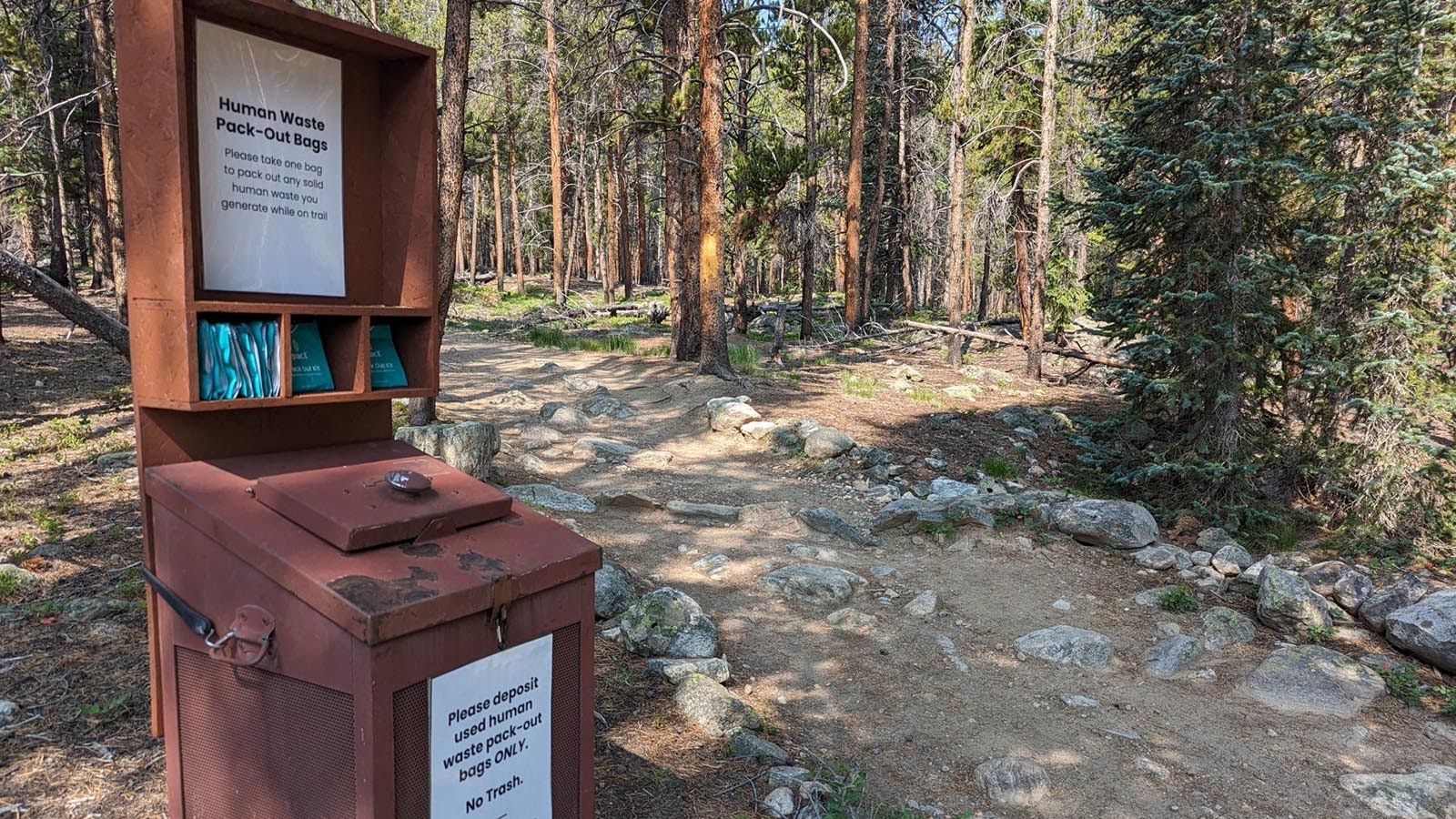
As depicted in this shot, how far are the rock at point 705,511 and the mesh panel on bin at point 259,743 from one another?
4.84 m

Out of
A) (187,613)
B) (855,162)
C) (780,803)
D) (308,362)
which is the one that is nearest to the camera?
(187,613)

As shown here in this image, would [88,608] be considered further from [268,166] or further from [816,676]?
[816,676]

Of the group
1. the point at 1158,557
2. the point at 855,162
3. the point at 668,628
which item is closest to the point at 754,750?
the point at 668,628

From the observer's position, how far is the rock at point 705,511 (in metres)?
6.98

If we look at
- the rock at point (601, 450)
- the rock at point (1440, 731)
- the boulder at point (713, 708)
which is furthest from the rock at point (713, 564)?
the rock at point (1440, 731)

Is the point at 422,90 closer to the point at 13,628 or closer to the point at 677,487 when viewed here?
the point at 13,628

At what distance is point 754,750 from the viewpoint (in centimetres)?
351

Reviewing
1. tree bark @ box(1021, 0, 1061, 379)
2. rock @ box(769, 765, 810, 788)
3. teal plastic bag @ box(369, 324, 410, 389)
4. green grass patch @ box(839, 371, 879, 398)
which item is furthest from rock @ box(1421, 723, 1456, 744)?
tree bark @ box(1021, 0, 1061, 379)

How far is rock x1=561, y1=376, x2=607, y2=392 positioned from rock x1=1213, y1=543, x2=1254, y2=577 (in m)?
8.01

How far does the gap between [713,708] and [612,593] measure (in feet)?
4.07

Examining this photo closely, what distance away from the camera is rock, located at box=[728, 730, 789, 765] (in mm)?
3482

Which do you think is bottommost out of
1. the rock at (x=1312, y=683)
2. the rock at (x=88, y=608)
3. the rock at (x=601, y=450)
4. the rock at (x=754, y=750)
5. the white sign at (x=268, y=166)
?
the rock at (x=1312, y=683)

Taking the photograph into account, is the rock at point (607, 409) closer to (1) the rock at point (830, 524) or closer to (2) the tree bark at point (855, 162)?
(1) the rock at point (830, 524)

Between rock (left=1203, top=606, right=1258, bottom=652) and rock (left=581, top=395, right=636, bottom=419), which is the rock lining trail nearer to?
rock (left=1203, top=606, right=1258, bottom=652)
